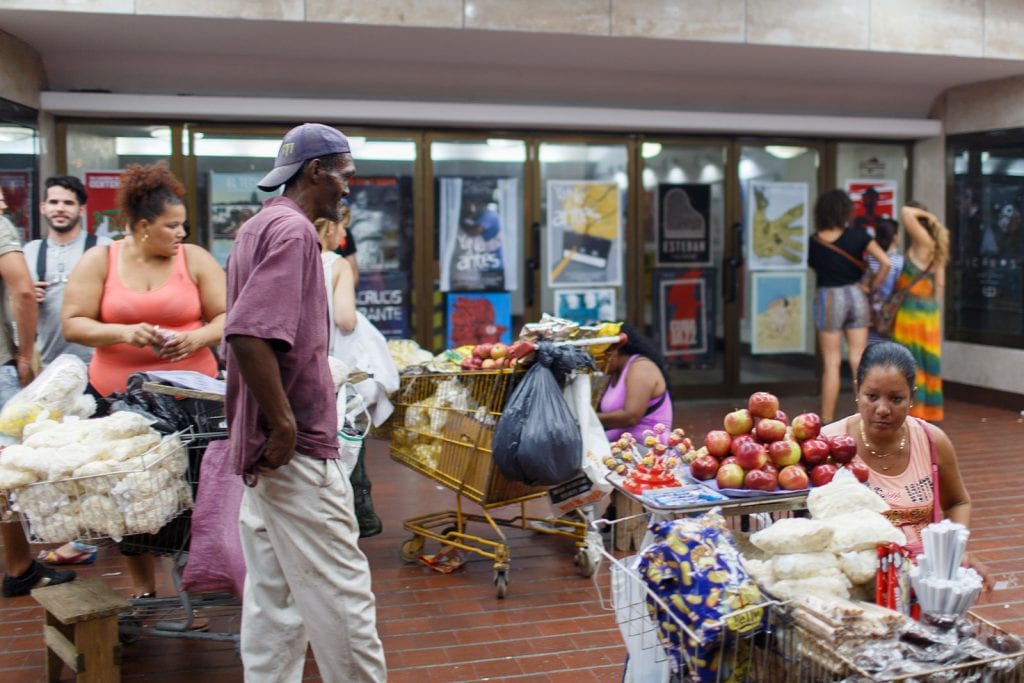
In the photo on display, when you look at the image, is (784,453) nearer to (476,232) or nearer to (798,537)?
(798,537)

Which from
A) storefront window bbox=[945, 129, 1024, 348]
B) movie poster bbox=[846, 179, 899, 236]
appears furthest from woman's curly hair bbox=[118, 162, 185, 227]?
storefront window bbox=[945, 129, 1024, 348]

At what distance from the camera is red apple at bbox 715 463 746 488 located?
3141mm

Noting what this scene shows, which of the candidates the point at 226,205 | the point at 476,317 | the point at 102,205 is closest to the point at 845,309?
the point at 476,317

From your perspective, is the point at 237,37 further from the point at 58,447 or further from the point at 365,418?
the point at 58,447

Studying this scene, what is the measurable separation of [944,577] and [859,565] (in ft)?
0.66

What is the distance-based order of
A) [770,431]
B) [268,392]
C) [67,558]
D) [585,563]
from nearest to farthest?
[268,392], [770,431], [585,563], [67,558]

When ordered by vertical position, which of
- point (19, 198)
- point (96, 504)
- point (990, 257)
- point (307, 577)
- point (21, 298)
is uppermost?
point (19, 198)

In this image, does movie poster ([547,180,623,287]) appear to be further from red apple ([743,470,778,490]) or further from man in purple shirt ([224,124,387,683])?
red apple ([743,470,778,490])

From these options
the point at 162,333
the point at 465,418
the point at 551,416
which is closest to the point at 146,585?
the point at 162,333

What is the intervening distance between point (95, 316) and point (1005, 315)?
9.67 m

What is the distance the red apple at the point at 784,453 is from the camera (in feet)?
10.5

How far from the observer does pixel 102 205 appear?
9.59 m

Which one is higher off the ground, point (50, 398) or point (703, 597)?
point (50, 398)

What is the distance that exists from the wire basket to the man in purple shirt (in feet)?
1.97
